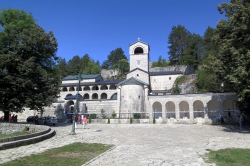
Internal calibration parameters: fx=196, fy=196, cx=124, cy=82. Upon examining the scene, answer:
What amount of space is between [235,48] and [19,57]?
66.0ft

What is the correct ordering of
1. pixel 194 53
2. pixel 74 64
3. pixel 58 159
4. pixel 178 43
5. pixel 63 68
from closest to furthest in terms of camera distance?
pixel 58 159 < pixel 194 53 < pixel 178 43 < pixel 63 68 < pixel 74 64

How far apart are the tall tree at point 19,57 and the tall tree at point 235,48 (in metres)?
17.3

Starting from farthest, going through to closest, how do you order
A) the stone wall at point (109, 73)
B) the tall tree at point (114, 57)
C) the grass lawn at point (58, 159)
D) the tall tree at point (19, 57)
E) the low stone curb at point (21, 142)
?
the tall tree at point (114, 57), the stone wall at point (109, 73), the tall tree at point (19, 57), the low stone curb at point (21, 142), the grass lawn at point (58, 159)

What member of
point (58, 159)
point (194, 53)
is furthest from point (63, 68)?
point (58, 159)

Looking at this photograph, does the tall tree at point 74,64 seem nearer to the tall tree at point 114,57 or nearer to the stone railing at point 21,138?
the tall tree at point 114,57

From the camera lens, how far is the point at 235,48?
15867 mm

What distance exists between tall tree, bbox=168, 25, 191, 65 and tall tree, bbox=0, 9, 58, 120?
130 ft

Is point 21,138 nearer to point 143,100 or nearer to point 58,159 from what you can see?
point 58,159

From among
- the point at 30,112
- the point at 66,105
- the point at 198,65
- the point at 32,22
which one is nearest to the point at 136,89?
the point at 66,105

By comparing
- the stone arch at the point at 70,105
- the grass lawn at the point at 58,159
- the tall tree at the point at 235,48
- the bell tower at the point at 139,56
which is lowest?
the grass lawn at the point at 58,159

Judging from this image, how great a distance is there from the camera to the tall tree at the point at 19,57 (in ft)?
64.0

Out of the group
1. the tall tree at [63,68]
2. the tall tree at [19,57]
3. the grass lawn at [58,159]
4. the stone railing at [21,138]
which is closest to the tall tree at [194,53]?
the tall tree at [19,57]

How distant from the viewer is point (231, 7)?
1698 centimetres

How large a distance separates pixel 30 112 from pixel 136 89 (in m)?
21.6
